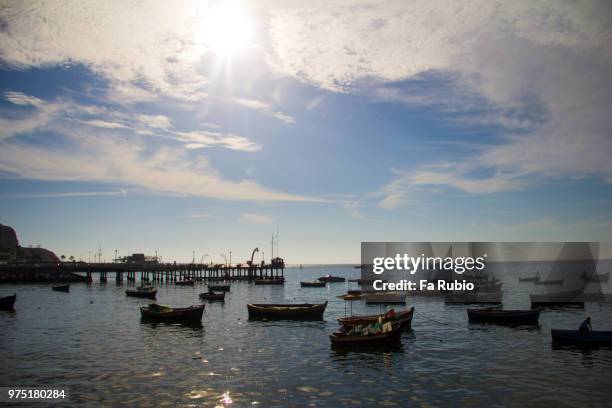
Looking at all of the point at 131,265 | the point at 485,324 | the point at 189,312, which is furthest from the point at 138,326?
the point at 131,265

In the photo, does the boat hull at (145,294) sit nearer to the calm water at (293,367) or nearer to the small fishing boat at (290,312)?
the calm water at (293,367)

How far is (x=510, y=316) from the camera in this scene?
2040 inches

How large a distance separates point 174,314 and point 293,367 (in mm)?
26955

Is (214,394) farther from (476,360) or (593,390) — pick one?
(593,390)

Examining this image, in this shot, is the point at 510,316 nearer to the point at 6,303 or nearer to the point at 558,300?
the point at 558,300

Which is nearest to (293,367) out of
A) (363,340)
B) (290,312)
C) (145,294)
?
(363,340)

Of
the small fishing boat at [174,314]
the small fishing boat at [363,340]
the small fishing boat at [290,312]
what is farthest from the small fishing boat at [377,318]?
the small fishing boat at [174,314]

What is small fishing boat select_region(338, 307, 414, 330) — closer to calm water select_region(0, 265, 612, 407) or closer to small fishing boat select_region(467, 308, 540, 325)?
calm water select_region(0, 265, 612, 407)

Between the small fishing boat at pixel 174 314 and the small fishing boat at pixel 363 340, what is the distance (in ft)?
70.2

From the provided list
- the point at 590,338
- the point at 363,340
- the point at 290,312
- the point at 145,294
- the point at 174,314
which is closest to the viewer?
the point at 363,340

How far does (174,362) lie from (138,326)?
70.7 ft

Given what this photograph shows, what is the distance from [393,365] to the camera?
32.3 m

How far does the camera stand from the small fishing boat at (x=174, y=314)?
52.7 metres

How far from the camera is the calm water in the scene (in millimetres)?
24734
